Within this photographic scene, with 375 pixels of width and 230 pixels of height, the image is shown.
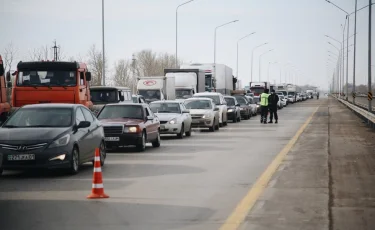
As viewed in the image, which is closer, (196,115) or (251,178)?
(251,178)

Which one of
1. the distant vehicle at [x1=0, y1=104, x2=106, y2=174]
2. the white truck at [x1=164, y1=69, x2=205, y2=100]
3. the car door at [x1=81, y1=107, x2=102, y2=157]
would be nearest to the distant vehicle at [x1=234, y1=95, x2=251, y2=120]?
the white truck at [x1=164, y1=69, x2=205, y2=100]

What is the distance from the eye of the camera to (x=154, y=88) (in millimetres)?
49500

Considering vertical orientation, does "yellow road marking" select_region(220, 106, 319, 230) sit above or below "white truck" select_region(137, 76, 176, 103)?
below

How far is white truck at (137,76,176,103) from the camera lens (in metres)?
49.2

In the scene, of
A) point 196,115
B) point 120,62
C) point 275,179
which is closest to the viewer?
point 275,179

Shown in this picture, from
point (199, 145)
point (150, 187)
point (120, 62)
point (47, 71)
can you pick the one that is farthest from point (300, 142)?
point (120, 62)

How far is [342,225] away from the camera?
9.95 meters

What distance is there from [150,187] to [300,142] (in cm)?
1412

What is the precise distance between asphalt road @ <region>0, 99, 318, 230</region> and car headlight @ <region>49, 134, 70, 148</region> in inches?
24.6

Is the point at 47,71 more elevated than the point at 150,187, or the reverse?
the point at 47,71

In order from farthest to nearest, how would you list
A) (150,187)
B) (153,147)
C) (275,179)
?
(153,147), (275,179), (150,187)

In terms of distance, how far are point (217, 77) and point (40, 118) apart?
51.8m

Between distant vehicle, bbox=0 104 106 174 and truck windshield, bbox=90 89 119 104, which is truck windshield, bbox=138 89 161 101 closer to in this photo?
truck windshield, bbox=90 89 119 104

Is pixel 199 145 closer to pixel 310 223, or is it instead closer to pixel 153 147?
pixel 153 147
